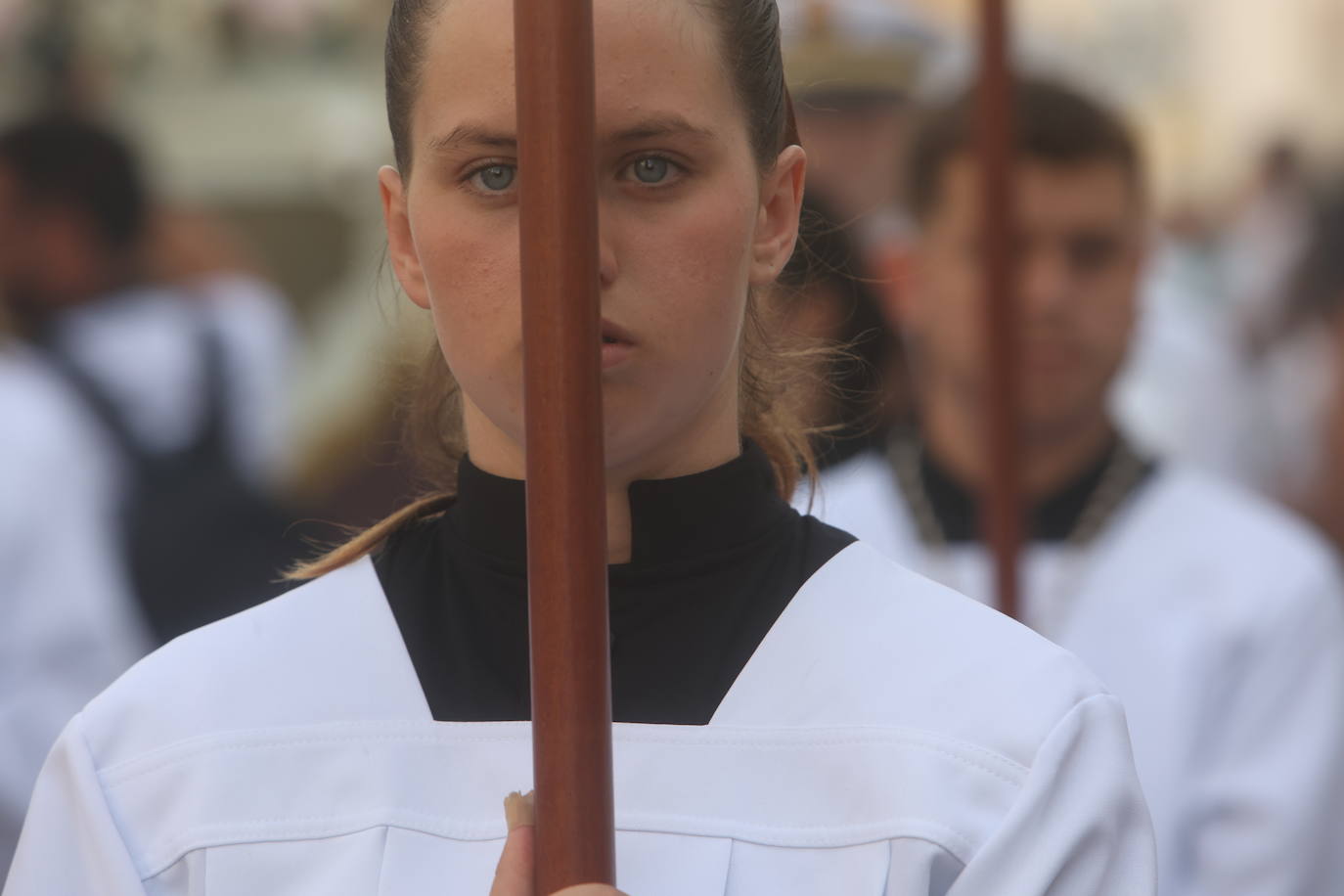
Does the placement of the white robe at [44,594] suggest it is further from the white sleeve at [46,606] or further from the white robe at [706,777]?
the white robe at [706,777]

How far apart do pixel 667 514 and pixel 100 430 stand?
127 inches

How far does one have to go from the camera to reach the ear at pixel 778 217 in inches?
66.9

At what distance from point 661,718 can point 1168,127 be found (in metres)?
8.85

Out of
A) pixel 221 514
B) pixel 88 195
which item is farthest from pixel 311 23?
pixel 221 514

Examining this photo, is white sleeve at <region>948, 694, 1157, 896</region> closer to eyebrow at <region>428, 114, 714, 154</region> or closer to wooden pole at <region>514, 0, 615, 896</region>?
wooden pole at <region>514, 0, 615, 896</region>

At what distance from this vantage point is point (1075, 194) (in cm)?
341

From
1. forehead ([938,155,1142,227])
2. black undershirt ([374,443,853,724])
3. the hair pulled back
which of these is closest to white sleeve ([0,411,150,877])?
forehead ([938,155,1142,227])

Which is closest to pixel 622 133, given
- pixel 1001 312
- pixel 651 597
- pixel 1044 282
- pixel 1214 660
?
pixel 651 597

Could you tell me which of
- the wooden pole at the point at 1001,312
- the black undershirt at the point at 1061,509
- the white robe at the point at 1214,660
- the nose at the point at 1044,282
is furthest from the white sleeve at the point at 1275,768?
the wooden pole at the point at 1001,312

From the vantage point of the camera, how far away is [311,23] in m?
7.28

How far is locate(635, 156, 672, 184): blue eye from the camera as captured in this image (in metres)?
1.56

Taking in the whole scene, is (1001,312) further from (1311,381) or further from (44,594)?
(1311,381)

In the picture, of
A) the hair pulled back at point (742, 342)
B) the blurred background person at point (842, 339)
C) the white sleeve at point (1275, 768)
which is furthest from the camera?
the white sleeve at point (1275, 768)

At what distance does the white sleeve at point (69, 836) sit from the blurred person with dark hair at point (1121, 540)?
157 cm
